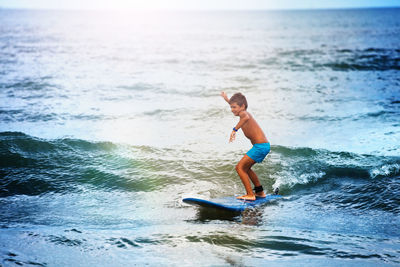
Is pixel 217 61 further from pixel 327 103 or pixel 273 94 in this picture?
pixel 327 103

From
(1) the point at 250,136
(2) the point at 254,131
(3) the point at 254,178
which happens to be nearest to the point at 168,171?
(3) the point at 254,178

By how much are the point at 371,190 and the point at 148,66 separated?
79.1ft

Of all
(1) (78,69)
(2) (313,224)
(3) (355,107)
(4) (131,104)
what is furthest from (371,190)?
(1) (78,69)

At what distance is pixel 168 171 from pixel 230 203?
2.86 metres

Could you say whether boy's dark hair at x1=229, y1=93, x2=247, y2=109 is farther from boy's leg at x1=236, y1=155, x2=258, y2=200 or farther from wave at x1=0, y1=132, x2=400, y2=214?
wave at x1=0, y1=132, x2=400, y2=214

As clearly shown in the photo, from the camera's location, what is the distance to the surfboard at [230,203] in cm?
588

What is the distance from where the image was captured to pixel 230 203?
631 centimetres

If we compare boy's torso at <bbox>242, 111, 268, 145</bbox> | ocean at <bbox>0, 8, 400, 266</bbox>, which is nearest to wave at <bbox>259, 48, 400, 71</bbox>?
ocean at <bbox>0, 8, 400, 266</bbox>

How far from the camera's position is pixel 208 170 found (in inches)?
351

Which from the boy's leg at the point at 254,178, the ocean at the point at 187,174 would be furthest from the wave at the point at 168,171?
the boy's leg at the point at 254,178

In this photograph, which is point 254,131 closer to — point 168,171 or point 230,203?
point 230,203

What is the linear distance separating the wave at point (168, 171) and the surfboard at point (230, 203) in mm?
1081

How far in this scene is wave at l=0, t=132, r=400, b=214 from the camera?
296 inches

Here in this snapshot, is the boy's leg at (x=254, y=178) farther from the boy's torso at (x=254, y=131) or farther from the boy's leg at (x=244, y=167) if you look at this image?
the boy's torso at (x=254, y=131)
